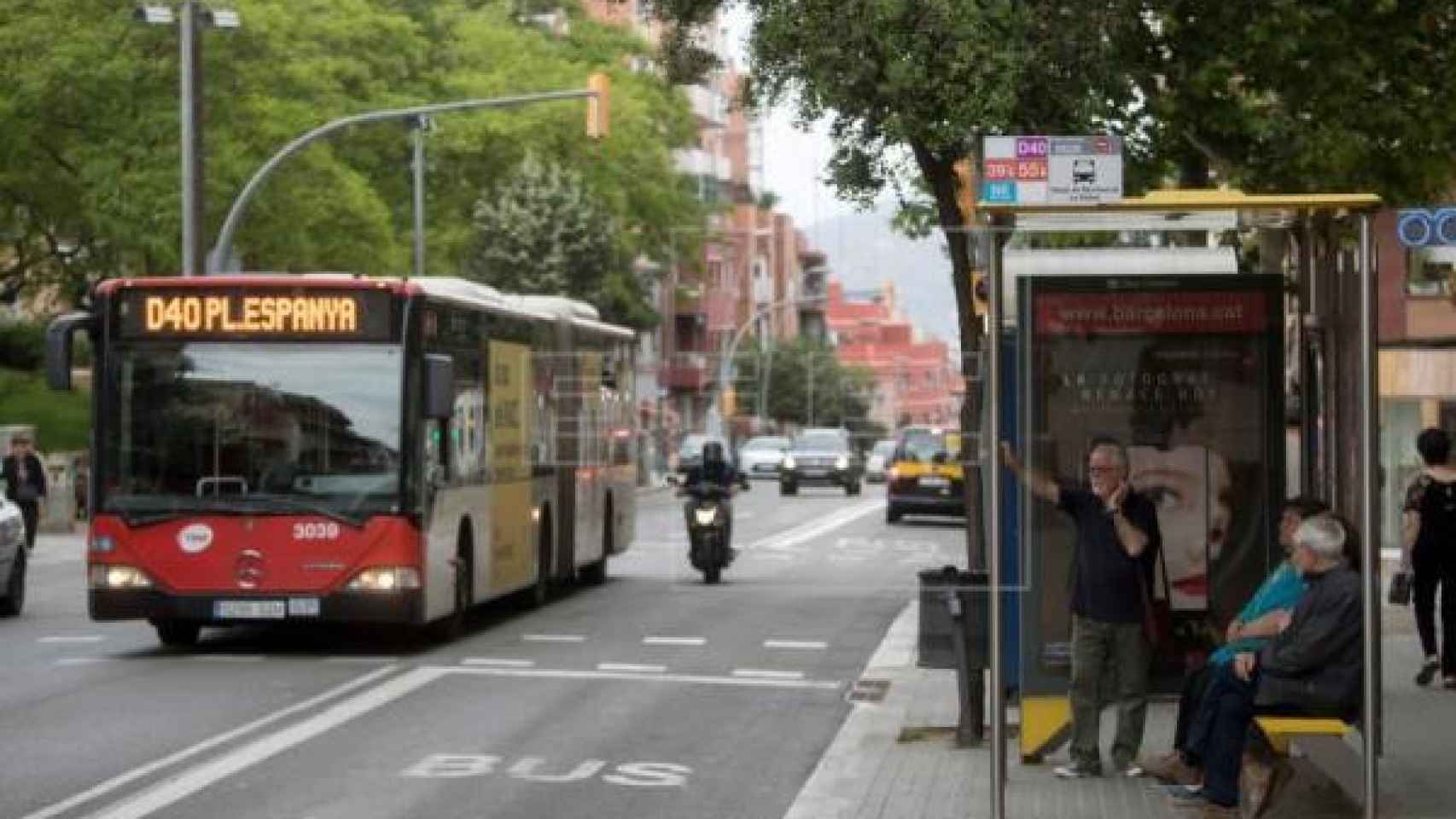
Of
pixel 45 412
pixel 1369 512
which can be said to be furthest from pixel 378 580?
pixel 45 412

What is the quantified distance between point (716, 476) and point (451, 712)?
623 inches

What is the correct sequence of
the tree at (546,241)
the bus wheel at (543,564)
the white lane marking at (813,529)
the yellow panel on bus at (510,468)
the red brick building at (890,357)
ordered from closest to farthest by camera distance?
the yellow panel on bus at (510,468) → the bus wheel at (543,564) → the white lane marking at (813,529) → the tree at (546,241) → the red brick building at (890,357)

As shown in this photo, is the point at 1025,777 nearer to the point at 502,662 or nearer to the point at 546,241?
the point at 502,662

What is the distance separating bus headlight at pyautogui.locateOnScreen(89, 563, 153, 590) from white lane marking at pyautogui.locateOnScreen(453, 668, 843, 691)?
245 centimetres

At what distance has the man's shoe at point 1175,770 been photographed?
12.8 m

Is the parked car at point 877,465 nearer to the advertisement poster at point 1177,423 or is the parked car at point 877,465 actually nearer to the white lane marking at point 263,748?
the white lane marking at point 263,748

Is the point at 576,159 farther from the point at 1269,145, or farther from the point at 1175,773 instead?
the point at 1175,773

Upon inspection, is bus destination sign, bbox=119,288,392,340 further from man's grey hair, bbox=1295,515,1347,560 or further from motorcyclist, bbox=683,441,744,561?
motorcyclist, bbox=683,441,744,561

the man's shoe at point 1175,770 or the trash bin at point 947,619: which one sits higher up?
the trash bin at point 947,619

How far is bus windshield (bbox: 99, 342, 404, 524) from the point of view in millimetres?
21531

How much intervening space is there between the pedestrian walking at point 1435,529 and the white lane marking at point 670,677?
400 centimetres

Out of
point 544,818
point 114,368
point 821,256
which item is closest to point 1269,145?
point 114,368

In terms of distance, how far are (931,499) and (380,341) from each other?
3354 centimetres

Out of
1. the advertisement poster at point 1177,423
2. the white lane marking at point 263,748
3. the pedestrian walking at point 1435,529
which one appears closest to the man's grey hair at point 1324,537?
the advertisement poster at point 1177,423
